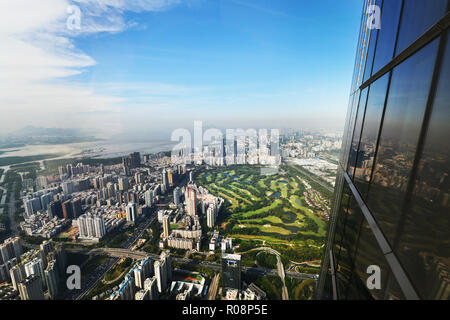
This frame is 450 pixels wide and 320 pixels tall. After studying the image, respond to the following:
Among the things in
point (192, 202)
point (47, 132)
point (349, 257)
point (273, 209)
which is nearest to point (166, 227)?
point (192, 202)

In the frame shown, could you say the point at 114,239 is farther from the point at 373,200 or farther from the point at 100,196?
the point at 373,200

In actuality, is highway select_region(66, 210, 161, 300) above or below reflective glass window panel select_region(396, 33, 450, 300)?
below

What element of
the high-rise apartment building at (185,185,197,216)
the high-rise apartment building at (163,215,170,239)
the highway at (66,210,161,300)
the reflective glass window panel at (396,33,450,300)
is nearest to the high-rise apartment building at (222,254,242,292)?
Result: the high-rise apartment building at (163,215,170,239)

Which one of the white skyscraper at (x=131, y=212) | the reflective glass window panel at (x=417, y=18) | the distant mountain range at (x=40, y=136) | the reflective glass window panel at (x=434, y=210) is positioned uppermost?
the reflective glass window panel at (x=417, y=18)

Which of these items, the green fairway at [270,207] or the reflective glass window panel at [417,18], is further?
the green fairway at [270,207]

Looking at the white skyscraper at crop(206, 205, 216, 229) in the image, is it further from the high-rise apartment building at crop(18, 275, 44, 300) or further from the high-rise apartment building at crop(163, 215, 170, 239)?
the high-rise apartment building at crop(18, 275, 44, 300)

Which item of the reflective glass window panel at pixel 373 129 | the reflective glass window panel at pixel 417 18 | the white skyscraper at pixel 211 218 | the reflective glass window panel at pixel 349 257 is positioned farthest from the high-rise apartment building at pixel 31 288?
the reflective glass window panel at pixel 417 18

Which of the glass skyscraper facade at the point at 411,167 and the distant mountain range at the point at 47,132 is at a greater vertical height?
the glass skyscraper facade at the point at 411,167

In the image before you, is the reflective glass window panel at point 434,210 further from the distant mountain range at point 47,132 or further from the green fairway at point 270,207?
the distant mountain range at point 47,132
